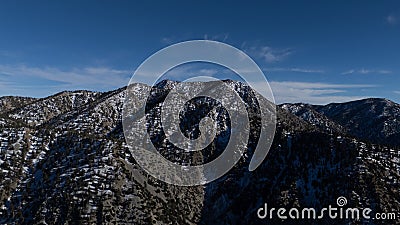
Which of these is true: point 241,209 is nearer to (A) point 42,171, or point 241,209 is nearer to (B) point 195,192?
(B) point 195,192

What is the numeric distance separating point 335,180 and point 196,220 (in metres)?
65.1

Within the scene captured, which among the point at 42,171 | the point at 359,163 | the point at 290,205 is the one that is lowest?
the point at 290,205

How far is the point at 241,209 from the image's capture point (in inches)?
5881

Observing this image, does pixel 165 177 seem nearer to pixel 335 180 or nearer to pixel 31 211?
pixel 31 211

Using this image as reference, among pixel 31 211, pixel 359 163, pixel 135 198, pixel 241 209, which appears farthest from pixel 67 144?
pixel 359 163

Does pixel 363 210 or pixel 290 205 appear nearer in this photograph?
pixel 363 210

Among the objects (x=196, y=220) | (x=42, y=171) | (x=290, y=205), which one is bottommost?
(x=196, y=220)

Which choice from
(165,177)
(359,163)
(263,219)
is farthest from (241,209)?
(359,163)

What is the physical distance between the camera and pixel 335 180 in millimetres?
135625

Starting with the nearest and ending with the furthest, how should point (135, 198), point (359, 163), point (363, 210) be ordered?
point (363, 210), point (135, 198), point (359, 163)

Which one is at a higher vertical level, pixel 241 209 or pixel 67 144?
pixel 67 144

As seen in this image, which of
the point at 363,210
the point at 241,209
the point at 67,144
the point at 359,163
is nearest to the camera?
the point at 363,210

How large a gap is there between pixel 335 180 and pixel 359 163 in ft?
48.1

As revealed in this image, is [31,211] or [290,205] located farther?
[290,205]
